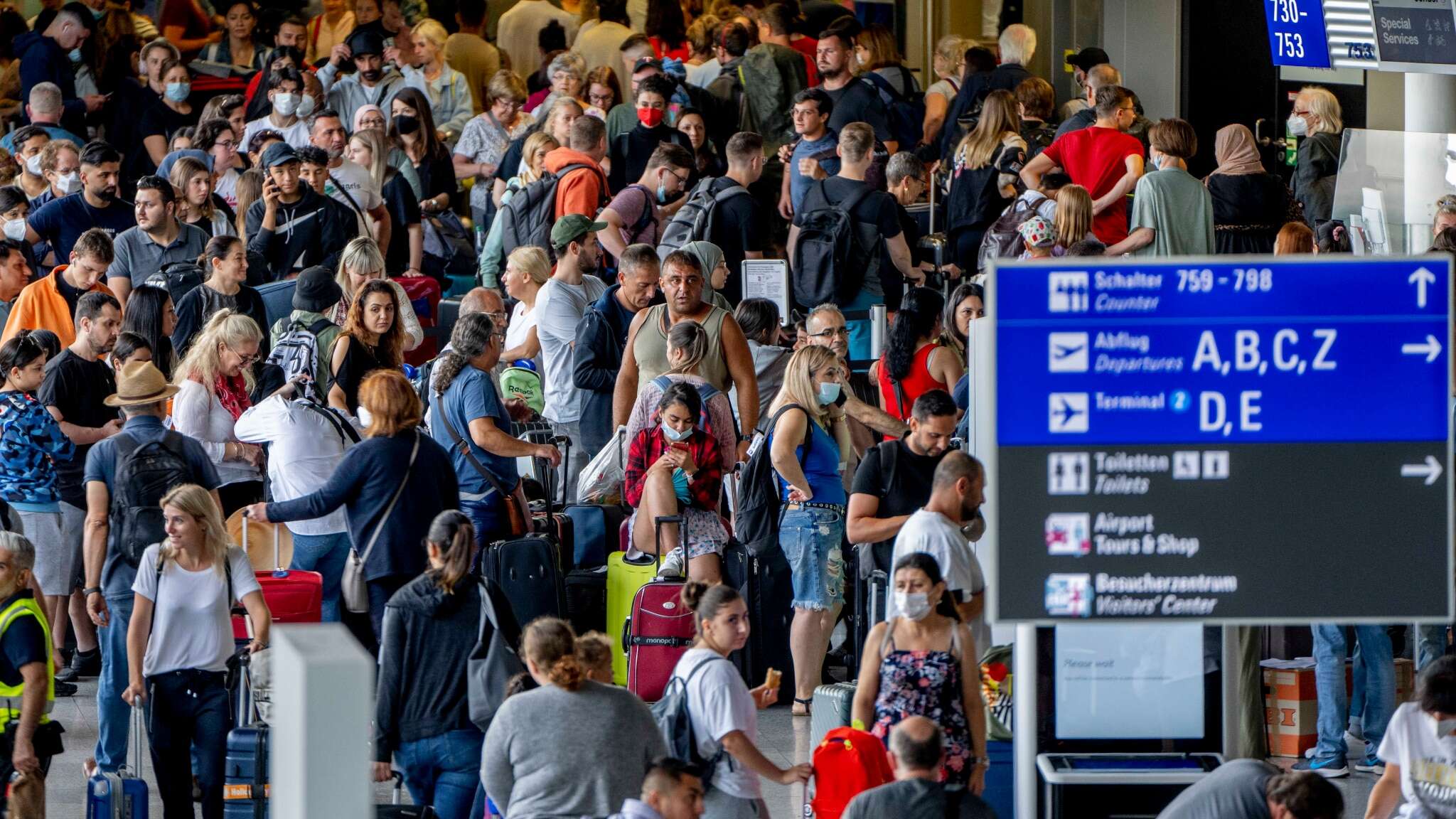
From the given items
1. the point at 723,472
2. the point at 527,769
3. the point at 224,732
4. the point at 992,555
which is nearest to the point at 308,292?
the point at 723,472

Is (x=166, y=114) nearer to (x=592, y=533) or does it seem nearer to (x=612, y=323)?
(x=612, y=323)

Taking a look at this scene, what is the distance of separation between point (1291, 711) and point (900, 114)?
22.8ft

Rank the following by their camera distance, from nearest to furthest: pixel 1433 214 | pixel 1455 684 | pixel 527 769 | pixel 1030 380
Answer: pixel 1030 380
pixel 527 769
pixel 1455 684
pixel 1433 214

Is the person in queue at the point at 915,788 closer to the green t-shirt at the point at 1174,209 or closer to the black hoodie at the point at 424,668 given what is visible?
the black hoodie at the point at 424,668

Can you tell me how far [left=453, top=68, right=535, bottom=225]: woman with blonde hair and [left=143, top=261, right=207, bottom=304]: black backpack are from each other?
3877mm

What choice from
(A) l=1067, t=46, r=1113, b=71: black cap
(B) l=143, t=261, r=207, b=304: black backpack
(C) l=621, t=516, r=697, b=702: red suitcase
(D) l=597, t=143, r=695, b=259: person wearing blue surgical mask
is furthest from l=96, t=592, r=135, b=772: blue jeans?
(A) l=1067, t=46, r=1113, b=71: black cap

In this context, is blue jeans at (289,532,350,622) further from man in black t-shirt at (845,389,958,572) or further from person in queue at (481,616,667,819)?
person in queue at (481,616,667,819)

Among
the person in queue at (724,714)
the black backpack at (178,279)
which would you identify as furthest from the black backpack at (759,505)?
the black backpack at (178,279)

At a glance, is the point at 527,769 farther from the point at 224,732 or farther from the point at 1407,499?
the point at 1407,499

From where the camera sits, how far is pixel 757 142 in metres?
11.5

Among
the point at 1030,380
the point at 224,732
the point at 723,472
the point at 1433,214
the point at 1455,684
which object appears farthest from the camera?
the point at 1433,214

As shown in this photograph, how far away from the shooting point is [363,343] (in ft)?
31.6

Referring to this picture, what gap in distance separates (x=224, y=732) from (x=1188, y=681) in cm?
336

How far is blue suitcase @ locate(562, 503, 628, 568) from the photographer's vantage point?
32.4ft
